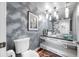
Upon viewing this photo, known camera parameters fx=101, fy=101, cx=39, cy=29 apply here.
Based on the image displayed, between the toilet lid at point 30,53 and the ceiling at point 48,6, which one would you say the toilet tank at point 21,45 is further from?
the ceiling at point 48,6

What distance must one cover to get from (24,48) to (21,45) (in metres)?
0.07

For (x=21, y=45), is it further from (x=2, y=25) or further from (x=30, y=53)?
(x=2, y=25)

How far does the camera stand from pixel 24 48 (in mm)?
1664

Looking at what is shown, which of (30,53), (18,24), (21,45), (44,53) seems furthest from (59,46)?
(18,24)

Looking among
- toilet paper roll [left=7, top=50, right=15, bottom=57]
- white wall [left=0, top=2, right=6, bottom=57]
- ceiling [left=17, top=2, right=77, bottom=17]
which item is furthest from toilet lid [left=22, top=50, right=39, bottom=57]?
ceiling [left=17, top=2, right=77, bottom=17]

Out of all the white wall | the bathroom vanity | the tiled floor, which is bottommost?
the tiled floor

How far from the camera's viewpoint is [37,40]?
5.64 feet

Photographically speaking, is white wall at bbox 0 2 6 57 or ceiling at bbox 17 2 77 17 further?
ceiling at bbox 17 2 77 17

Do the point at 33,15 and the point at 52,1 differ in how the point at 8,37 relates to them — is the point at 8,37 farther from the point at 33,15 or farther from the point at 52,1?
the point at 52,1

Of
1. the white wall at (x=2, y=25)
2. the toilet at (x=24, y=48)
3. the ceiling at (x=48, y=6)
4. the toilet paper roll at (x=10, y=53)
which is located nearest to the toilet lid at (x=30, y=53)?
the toilet at (x=24, y=48)

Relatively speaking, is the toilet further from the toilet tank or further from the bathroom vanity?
the bathroom vanity

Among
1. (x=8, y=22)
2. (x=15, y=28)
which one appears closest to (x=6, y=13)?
(x=8, y=22)

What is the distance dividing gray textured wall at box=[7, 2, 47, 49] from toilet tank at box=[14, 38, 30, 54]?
0.06 meters

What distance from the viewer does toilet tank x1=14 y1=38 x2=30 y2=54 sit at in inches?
63.9
